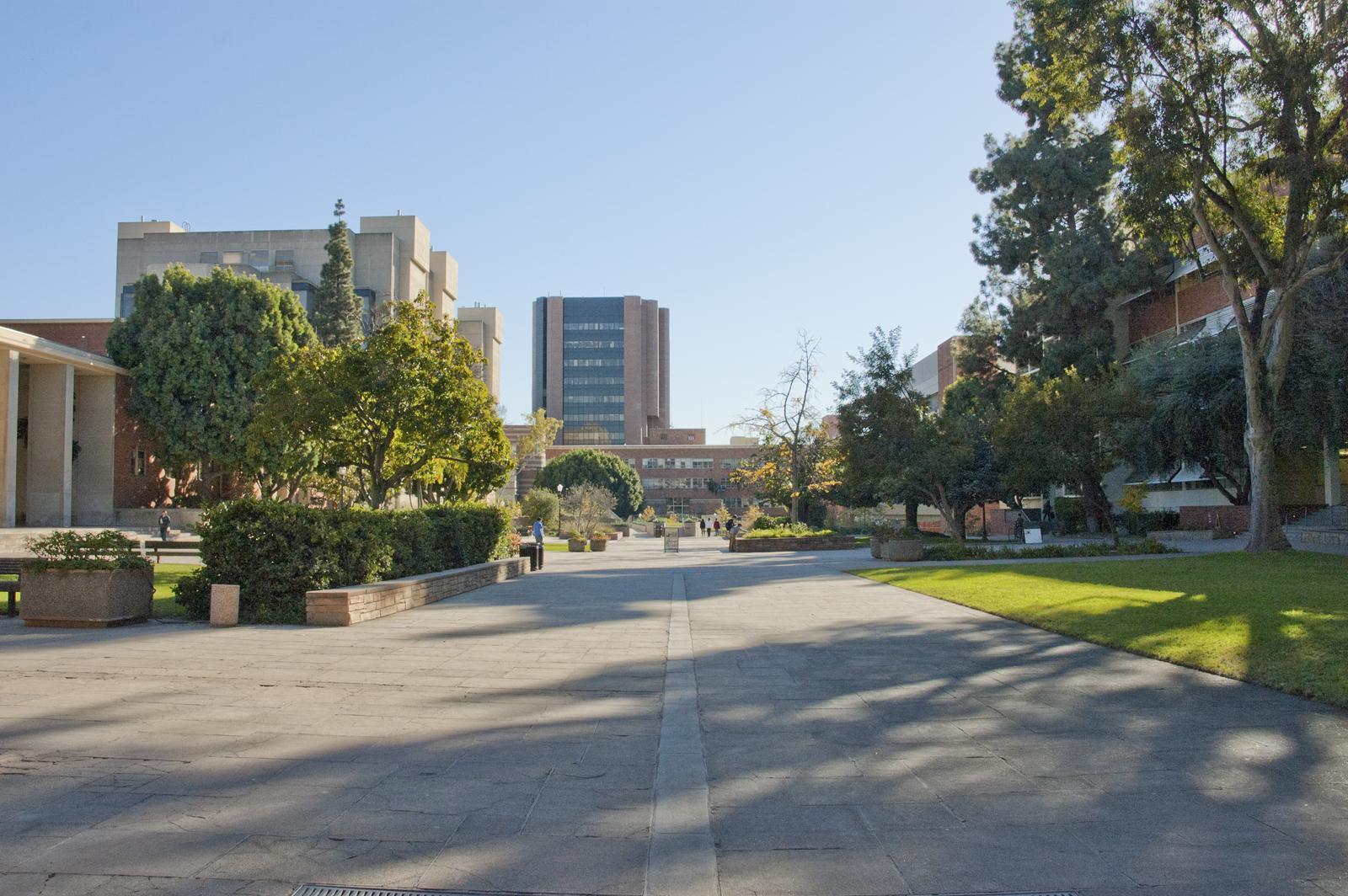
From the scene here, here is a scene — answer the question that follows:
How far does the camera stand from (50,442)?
39.6 meters

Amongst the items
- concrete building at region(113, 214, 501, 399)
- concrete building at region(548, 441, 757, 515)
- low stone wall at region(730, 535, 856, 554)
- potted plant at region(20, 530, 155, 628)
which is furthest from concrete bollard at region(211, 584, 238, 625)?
concrete building at region(548, 441, 757, 515)

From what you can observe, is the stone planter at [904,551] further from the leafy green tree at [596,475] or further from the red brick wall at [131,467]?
the leafy green tree at [596,475]

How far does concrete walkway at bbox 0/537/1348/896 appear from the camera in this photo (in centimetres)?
371

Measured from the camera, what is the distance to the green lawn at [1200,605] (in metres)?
7.95

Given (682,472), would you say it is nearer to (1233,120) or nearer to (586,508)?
(586,508)

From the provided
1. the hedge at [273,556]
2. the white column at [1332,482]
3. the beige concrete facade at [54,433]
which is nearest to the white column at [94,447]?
the beige concrete facade at [54,433]

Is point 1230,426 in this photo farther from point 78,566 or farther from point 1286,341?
point 78,566

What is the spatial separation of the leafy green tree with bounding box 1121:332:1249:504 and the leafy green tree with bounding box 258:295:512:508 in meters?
21.6

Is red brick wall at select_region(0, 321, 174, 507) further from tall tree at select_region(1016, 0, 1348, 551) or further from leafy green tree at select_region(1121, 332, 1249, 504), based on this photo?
leafy green tree at select_region(1121, 332, 1249, 504)

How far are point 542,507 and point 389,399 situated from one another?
38.5 meters

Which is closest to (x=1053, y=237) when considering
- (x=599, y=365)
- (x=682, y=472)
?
(x=682, y=472)

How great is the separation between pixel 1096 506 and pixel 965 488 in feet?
17.3

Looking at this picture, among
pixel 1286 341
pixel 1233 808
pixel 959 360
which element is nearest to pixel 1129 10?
pixel 1286 341

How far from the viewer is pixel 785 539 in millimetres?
36344
